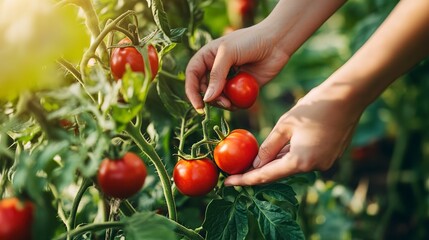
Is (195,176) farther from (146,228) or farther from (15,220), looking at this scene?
(15,220)

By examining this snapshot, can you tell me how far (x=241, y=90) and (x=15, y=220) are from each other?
57 centimetres

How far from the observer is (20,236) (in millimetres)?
684

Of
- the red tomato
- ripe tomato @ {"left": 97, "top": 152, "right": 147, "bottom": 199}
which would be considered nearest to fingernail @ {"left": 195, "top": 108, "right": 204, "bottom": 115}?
ripe tomato @ {"left": 97, "top": 152, "right": 147, "bottom": 199}

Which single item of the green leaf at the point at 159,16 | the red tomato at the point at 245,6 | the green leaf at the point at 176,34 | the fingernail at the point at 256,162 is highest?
the green leaf at the point at 159,16

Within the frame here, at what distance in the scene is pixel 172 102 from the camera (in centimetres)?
117

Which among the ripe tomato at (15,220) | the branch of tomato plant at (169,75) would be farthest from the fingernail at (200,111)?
the ripe tomato at (15,220)

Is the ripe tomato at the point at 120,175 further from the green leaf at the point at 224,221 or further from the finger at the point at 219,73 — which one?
the finger at the point at 219,73

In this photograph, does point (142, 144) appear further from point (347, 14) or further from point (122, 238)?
point (347, 14)

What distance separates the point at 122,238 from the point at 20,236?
0.29m

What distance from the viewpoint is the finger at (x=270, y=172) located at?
0.99 m

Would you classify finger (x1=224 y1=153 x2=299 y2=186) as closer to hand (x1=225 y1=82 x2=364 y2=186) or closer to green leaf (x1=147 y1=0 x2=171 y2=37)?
hand (x1=225 y1=82 x2=364 y2=186)

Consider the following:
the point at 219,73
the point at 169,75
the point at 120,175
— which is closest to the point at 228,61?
the point at 219,73

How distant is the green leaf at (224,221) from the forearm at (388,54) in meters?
0.28

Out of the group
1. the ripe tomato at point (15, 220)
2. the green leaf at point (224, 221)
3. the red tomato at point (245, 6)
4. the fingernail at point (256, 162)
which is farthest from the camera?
Answer: the red tomato at point (245, 6)
